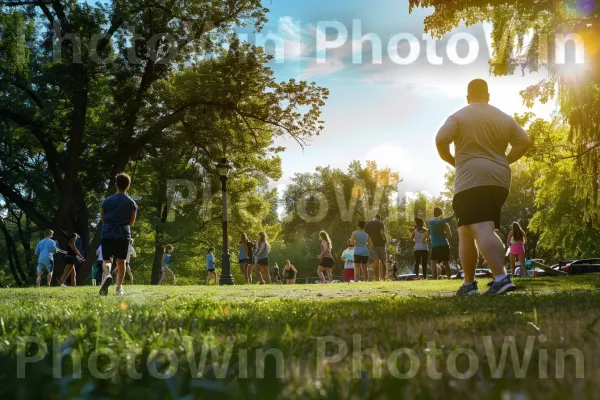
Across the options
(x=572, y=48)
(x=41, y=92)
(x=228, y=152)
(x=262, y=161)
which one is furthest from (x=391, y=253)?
(x=572, y=48)

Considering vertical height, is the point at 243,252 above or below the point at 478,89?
below

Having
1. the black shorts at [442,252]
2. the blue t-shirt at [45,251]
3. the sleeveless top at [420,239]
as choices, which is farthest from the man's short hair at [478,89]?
the blue t-shirt at [45,251]

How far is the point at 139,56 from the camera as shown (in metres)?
26.5

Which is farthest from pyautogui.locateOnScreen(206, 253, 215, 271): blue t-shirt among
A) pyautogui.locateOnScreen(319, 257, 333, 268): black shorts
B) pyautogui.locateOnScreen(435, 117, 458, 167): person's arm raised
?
pyautogui.locateOnScreen(435, 117, 458, 167): person's arm raised

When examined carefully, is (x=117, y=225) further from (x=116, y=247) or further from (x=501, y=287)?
(x=501, y=287)

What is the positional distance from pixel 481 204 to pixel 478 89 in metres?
1.55

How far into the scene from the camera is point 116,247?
34.2 ft

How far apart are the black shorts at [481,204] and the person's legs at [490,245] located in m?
0.08

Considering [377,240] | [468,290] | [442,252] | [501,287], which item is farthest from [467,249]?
[377,240]

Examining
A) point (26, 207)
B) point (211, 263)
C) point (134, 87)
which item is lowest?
point (211, 263)

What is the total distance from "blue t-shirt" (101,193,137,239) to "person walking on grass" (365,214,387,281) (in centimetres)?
975

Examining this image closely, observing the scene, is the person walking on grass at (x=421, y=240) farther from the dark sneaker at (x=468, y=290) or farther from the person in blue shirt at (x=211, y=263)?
the person in blue shirt at (x=211, y=263)

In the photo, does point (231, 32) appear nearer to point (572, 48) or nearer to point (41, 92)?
point (41, 92)

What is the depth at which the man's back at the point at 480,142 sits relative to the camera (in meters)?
6.59
